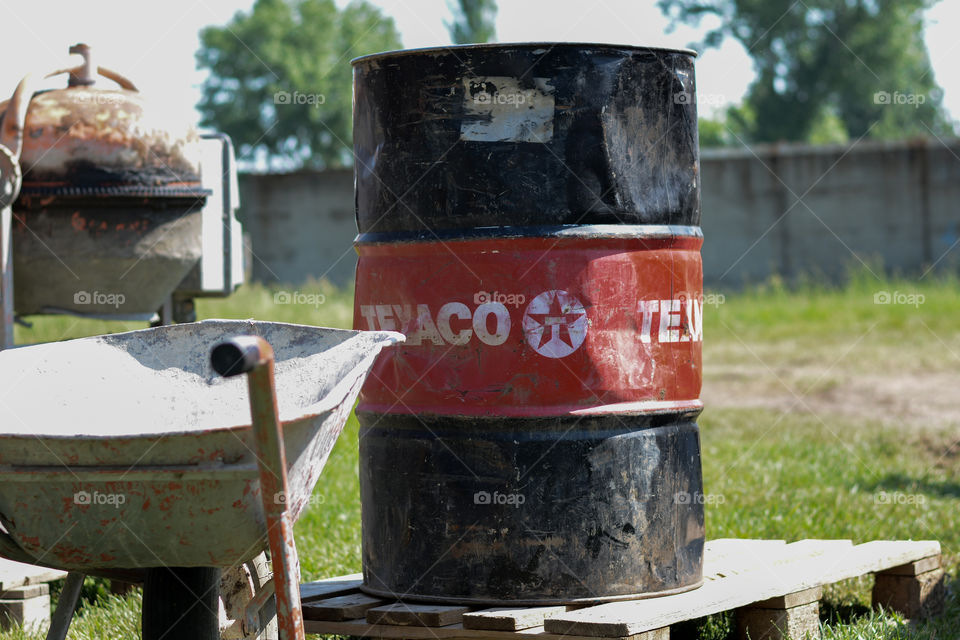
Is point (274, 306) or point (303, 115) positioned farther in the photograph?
point (303, 115)

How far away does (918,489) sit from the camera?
6.18 meters

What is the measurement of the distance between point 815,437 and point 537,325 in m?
4.88

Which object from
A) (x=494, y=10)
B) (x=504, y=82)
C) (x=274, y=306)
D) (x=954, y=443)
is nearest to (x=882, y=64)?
(x=494, y=10)

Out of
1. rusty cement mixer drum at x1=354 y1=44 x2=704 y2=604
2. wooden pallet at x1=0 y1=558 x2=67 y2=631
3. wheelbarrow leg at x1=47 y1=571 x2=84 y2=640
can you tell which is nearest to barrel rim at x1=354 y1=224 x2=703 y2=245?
rusty cement mixer drum at x1=354 y1=44 x2=704 y2=604

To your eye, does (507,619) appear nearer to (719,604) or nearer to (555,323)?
(719,604)

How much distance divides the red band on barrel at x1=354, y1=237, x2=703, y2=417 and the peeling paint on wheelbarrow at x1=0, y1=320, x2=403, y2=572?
1.51 feet

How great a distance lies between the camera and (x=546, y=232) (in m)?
3.40

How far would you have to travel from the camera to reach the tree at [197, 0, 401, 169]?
124ft

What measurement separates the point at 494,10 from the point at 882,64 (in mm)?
14665

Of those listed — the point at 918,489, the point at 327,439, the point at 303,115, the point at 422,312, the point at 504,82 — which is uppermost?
the point at 303,115

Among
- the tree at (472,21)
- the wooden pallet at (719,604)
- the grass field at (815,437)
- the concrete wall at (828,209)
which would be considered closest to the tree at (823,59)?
the tree at (472,21)

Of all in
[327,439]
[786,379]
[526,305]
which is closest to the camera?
[327,439]

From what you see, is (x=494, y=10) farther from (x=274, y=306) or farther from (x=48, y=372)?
(x=48, y=372)

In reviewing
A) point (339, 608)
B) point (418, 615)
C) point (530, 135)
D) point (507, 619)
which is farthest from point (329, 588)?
point (530, 135)
